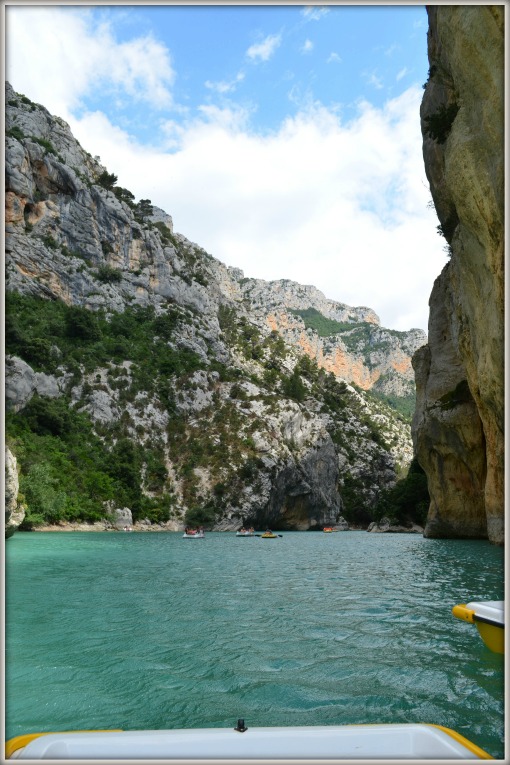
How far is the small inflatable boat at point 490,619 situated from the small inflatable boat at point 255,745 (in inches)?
114

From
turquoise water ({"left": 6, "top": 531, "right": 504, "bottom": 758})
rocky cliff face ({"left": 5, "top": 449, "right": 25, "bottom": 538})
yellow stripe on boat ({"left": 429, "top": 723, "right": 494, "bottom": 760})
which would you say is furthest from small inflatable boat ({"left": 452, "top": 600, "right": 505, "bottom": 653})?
rocky cliff face ({"left": 5, "top": 449, "right": 25, "bottom": 538})

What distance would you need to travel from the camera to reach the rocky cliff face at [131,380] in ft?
186

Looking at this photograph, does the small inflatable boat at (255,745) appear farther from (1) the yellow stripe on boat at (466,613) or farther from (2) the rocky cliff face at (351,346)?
(2) the rocky cliff face at (351,346)

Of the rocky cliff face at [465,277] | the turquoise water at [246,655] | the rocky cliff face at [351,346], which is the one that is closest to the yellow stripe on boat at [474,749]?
the turquoise water at [246,655]

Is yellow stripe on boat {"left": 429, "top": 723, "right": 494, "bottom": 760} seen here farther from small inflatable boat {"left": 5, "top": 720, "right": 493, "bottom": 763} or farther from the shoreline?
the shoreline

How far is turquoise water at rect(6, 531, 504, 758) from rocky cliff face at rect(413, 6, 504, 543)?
30.3 feet

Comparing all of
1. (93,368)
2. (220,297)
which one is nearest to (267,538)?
(93,368)

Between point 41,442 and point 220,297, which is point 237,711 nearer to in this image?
point 41,442

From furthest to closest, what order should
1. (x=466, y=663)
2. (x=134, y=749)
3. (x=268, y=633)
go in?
(x=268, y=633) < (x=466, y=663) < (x=134, y=749)

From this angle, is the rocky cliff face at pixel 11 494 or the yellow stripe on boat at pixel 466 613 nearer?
the yellow stripe on boat at pixel 466 613

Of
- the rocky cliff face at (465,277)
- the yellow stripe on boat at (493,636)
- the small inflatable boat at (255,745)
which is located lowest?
the yellow stripe on boat at (493,636)

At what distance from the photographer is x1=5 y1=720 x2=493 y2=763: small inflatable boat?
3279 millimetres

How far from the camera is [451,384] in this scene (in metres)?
37.8

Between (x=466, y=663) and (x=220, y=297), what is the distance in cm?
10284
